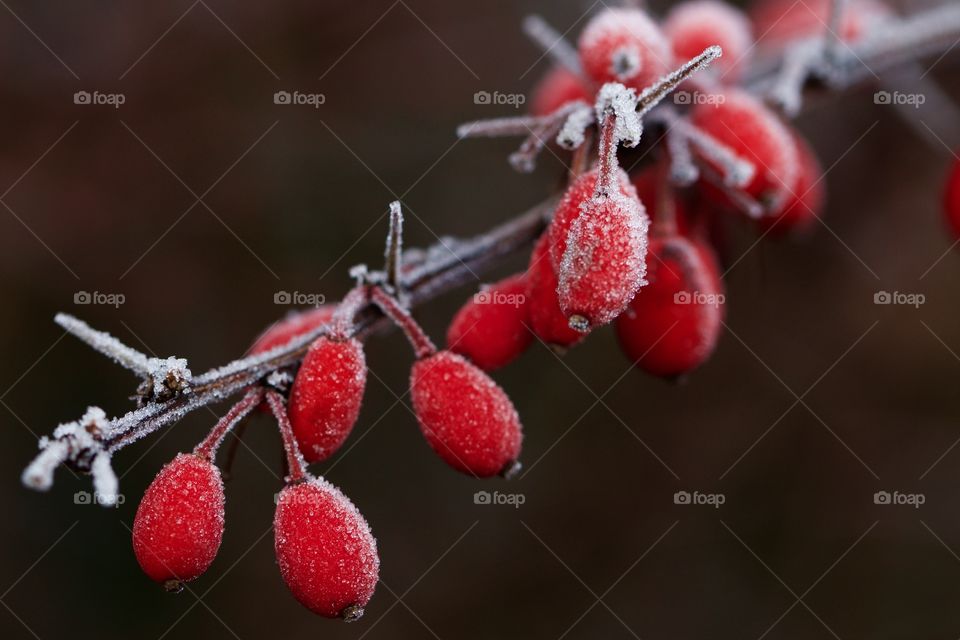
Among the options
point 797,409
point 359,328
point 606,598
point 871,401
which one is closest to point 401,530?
point 606,598

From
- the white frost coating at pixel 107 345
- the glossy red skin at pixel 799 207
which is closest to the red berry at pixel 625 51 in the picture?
the glossy red skin at pixel 799 207

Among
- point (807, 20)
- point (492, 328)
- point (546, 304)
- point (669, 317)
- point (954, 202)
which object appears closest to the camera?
point (546, 304)

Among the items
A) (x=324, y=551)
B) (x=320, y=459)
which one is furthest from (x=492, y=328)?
(x=324, y=551)

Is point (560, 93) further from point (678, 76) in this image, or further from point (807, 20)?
point (807, 20)

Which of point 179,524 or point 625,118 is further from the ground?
point 625,118

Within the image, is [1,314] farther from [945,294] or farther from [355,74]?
[945,294]

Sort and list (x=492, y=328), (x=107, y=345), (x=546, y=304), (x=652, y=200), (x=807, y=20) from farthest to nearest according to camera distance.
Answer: (x=807, y=20) < (x=652, y=200) < (x=492, y=328) < (x=546, y=304) < (x=107, y=345)

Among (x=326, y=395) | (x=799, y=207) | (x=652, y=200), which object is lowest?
(x=326, y=395)
